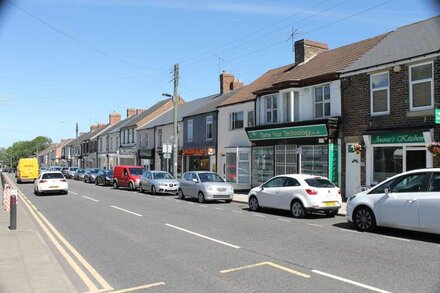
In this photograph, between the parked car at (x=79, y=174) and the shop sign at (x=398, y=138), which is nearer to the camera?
the shop sign at (x=398, y=138)

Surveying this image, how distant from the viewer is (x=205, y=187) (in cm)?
1984

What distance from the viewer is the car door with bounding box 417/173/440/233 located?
971 cm

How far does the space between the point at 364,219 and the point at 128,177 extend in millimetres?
21164

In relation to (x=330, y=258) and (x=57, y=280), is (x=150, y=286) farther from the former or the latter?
(x=330, y=258)

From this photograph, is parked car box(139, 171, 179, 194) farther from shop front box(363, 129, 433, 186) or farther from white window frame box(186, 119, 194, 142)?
shop front box(363, 129, 433, 186)

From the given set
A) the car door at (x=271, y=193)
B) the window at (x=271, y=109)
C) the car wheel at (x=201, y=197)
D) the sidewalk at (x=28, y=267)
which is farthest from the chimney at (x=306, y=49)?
Answer: the sidewalk at (x=28, y=267)

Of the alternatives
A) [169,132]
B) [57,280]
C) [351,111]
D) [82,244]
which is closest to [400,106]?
[351,111]

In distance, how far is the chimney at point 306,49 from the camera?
1054 inches

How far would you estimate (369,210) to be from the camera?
37.2 ft

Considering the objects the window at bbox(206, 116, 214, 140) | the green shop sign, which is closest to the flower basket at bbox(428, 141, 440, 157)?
the green shop sign

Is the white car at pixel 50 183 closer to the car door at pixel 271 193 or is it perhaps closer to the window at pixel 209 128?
the window at pixel 209 128

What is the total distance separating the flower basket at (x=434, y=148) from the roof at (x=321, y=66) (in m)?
6.39

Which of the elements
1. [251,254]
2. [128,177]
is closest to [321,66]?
[128,177]

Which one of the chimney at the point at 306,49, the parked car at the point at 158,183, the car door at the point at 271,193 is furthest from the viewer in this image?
the chimney at the point at 306,49
